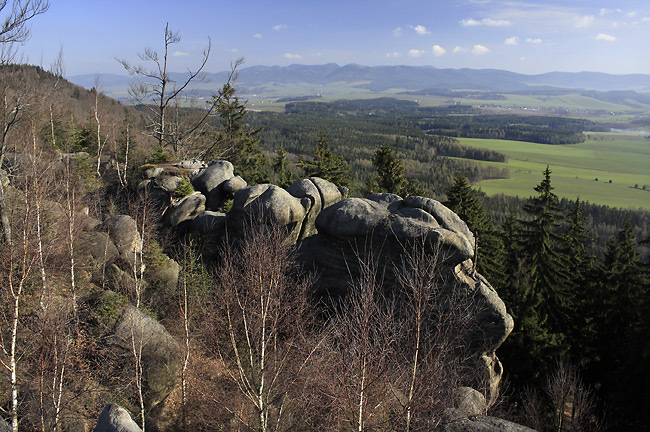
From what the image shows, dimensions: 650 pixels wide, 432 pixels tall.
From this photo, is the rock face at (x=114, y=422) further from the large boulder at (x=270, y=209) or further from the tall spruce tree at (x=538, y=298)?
the tall spruce tree at (x=538, y=298)

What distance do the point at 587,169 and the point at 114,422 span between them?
521ft

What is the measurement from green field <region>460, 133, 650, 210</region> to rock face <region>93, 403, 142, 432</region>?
9218 cm

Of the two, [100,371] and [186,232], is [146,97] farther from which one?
[100,371]

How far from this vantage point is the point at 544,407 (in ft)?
74.1

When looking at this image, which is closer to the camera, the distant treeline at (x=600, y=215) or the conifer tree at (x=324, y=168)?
the conifer tree at (x=324, y=168)

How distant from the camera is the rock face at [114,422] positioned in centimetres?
959

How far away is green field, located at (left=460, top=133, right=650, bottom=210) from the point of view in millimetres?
103125

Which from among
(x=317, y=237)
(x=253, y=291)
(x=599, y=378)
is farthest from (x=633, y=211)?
(x=253, y=291)

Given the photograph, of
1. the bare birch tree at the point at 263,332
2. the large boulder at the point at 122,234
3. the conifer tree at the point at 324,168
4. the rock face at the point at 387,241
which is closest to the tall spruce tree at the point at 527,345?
the rock face at the point at 387,241

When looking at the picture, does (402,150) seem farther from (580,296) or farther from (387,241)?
(387,241)

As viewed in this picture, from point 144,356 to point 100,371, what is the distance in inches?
64.4

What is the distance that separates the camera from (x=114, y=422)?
970 centimetres

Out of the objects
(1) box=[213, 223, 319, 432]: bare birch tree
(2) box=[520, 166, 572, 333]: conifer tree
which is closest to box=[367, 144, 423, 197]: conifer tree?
(2) box=[520, 166, 572, 333]: conifer tree

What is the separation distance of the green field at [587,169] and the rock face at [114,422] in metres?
92.2
